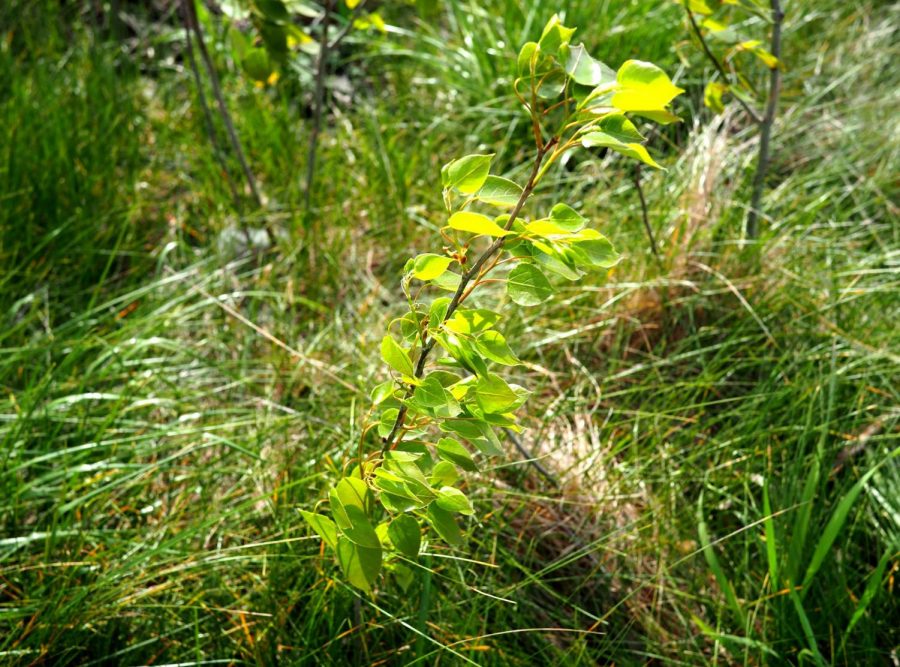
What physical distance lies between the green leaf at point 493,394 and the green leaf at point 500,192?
9.0 inches

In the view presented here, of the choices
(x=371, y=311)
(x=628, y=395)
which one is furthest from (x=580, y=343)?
(x=371, y=311)

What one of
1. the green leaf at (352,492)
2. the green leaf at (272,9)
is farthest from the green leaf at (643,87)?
the green leaf at (272,9)

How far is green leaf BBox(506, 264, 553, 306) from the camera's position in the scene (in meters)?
1.29

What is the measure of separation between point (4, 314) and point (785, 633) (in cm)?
192

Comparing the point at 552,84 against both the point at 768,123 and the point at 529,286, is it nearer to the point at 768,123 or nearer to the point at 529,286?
the point at 529,286

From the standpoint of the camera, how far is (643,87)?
1.21m

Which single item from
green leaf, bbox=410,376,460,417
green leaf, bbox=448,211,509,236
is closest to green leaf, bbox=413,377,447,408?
green leaf, bbox=410,376,460,417

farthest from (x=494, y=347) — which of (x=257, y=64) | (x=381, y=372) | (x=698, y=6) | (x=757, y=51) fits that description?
(x=257, y=64)

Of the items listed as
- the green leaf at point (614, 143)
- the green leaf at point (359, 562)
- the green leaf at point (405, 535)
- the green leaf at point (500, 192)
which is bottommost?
the green leaf at point (359, 562)

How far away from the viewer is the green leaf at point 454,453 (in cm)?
137

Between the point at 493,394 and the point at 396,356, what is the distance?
0.14m

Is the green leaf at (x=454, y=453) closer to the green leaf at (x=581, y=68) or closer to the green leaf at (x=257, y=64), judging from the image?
the green leaf at (x=581, y=68)

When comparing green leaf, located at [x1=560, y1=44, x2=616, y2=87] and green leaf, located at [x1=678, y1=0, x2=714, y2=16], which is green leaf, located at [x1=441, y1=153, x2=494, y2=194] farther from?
green leaf, located at [x1=678, y1=0, x2=714, y2=16]

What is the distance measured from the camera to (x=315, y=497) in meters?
1.98
